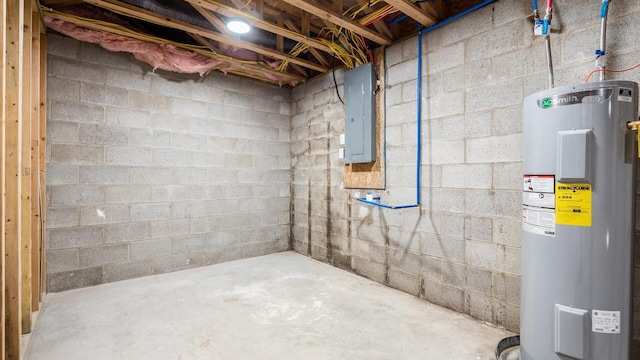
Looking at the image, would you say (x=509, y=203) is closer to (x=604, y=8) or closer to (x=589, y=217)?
(x=589, y=217)

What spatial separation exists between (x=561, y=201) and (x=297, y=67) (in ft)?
9.91

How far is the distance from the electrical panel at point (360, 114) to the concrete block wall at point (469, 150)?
0.59 ft

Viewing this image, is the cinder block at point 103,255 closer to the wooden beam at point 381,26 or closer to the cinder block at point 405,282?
the cinder block at point 405,282

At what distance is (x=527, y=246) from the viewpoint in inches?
59.3

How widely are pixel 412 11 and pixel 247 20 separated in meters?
1.26

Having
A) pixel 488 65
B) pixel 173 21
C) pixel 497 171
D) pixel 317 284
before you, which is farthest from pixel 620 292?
pixel 173 21

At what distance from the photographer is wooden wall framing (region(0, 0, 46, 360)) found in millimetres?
1420

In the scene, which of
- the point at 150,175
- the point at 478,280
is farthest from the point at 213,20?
the point at 478,280

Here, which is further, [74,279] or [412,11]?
[74,279]

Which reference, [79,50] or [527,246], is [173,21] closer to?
[79,50]

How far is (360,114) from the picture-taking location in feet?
9.89

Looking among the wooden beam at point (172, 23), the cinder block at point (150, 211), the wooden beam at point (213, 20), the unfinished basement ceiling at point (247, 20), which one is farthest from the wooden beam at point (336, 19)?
the cinder block at point (150, 211)

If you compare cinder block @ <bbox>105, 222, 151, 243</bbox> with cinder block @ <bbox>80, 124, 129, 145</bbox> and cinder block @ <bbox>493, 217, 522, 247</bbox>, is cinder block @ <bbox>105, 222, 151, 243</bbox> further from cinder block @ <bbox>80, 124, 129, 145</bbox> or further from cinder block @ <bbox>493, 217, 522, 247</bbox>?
cinder block @ <bbox>493, 217, 522, 247</bbox>

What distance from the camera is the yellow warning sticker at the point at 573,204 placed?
1.29m
